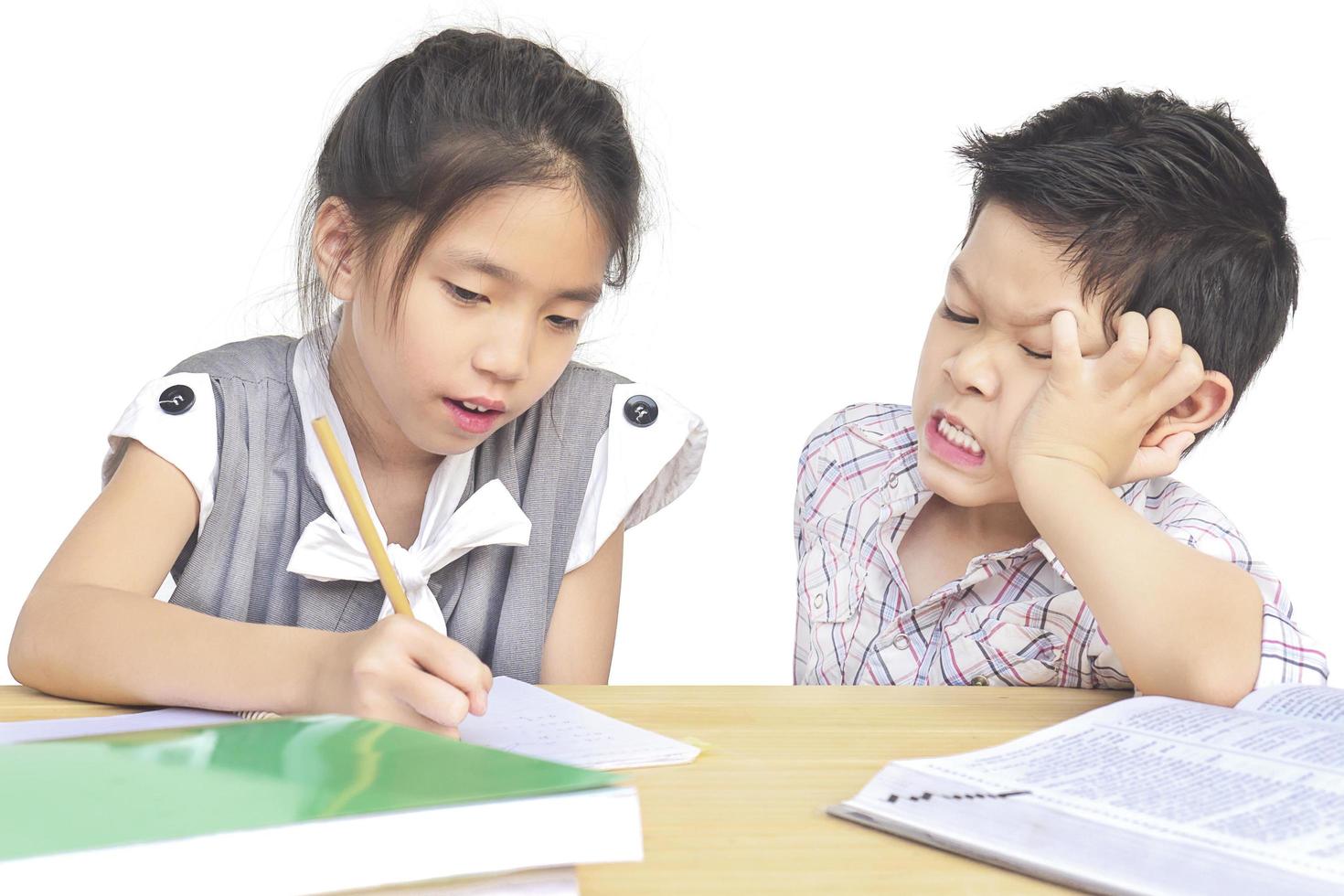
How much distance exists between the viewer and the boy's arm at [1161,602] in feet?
2.50

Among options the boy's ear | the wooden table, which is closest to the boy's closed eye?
the boy's ear

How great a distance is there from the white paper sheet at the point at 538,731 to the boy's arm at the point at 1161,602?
11.9 inches

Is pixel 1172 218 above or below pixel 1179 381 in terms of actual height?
above

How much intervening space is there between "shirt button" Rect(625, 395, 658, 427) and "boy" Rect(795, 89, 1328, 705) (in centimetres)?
19

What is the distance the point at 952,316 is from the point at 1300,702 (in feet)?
1.23

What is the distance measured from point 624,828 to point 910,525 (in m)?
0.76

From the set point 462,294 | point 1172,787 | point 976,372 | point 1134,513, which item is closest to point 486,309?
point 462,294

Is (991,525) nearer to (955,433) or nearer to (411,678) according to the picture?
(955,433)

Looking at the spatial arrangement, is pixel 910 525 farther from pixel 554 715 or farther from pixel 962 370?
pixel 554 715

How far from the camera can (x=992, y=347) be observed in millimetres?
923

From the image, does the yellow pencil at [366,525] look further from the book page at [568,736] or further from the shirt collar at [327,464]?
the shirt collar at [327,464]

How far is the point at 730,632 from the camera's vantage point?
6.12 feet

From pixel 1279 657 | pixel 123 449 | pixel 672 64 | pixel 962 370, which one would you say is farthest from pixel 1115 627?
pixel 672 64

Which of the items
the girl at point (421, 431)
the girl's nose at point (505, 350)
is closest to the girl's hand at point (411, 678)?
the girl at point (421, 431)
